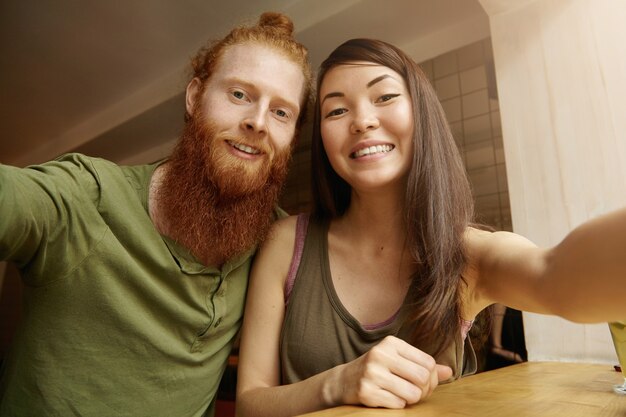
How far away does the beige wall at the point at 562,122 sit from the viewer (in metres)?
1.22

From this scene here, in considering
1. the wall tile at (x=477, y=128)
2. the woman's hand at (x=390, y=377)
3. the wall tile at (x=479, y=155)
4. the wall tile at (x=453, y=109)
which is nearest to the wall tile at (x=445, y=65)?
the wall tile at (x=453, y=109)

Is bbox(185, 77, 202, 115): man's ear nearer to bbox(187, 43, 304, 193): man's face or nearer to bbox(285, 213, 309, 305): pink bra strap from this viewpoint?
bbox(187, 43, 304, 193): man's face

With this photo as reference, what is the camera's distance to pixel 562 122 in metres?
1.32

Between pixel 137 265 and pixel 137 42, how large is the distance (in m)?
2.54

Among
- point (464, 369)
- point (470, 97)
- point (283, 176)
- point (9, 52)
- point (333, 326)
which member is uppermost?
point (9, 52)

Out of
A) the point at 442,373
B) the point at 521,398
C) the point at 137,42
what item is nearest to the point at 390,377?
the point at 442,373

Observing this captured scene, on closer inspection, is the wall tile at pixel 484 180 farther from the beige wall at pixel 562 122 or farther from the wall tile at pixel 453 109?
the beige wall at pixel 562 122

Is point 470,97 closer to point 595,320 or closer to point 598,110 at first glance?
point 598,110

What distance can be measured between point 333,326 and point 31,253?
645 mm

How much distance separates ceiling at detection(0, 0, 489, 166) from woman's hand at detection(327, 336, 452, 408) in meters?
2.26

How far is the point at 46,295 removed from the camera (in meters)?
0.91

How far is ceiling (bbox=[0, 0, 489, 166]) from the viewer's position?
8.41 ft

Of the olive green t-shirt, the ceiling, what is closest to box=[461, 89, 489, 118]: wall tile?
the ceiling

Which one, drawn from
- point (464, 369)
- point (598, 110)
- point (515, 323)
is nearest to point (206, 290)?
point (464, 369)
